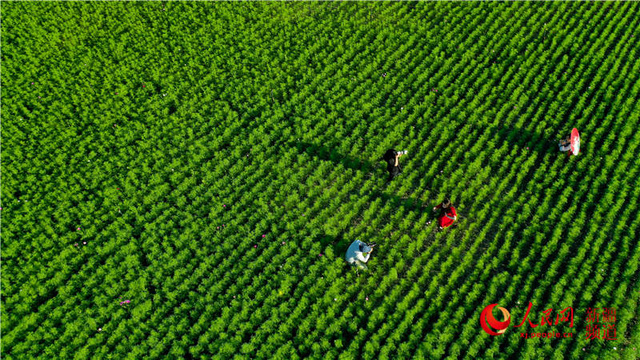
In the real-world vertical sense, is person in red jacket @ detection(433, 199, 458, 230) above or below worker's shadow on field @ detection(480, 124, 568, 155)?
below

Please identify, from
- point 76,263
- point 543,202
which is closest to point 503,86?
point 543,202

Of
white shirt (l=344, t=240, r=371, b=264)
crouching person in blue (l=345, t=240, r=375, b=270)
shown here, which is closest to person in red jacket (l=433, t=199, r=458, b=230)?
crouching person in blue (l=345, t=240, r=375, b=270)

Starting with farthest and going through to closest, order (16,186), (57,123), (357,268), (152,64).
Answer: (152,64)
(57,123)
(16,186)
(357,268)

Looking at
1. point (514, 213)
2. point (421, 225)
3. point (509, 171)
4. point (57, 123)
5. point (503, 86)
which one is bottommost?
point (57, 123)

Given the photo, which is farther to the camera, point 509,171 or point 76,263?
point 509,171

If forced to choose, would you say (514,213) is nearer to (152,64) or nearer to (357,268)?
(357,268)

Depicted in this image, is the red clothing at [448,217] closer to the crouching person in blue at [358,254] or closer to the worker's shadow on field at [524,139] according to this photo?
the crouching person in blue at [358,254]

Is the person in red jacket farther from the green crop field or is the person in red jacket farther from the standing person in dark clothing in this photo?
the standing person in dark clothing

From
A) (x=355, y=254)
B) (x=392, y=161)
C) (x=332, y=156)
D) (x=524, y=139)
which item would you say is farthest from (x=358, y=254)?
(x=524, y=139)

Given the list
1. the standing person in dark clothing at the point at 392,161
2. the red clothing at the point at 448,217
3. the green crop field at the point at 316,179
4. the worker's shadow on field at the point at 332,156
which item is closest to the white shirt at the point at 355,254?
the green crop field at the point at 316,179
